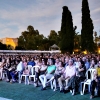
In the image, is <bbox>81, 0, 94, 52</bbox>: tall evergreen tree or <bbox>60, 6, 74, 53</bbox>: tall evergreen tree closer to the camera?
<bbox>81, 0, 94, 52</bbox>: tall evergreen tree

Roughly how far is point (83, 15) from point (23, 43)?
3639 cm

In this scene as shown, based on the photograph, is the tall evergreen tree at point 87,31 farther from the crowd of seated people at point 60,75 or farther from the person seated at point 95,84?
the person seated at point 95,84

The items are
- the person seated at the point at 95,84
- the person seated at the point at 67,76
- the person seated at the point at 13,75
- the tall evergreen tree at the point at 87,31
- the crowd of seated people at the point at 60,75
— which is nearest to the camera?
the person seated at the point at 95,84

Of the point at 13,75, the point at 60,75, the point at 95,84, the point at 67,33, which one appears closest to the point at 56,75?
the point at 60,75

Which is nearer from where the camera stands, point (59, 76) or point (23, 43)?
point (59, 76)

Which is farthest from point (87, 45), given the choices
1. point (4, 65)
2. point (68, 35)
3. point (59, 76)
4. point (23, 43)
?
point (23, 43)

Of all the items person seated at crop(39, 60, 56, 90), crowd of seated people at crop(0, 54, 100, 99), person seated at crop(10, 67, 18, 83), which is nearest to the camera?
crowd of seated people at crop(0, 54, 100, 99)

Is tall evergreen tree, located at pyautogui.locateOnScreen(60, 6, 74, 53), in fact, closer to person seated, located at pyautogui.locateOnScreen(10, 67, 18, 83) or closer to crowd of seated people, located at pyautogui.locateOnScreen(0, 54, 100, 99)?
crowd of seated people, located at pyautogui.locateOnScreen(0, 54, 100, 99)

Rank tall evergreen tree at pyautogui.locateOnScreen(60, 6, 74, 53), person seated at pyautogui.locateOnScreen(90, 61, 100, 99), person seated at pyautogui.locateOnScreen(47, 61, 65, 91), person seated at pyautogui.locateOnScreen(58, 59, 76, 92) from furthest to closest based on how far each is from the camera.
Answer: tall evergreen tree at pyautogui.locateOnScreen(60, 6, 74, 53) < person seated at pyautogui.locateOnScreen(47, 61, 65, 91) < person seated at pyautogui.locateOnScreen(58, 59, 76, 92) < person seated at pyautogui.locateOnScreen(90, 61, 100, 99)

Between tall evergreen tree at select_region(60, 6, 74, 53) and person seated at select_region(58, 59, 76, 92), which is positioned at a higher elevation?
tall evergreen tree at select_region(60, 6, 74, 53)

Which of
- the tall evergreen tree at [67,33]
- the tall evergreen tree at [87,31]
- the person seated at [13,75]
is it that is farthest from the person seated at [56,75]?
the tall evergreen tree at [67,33]

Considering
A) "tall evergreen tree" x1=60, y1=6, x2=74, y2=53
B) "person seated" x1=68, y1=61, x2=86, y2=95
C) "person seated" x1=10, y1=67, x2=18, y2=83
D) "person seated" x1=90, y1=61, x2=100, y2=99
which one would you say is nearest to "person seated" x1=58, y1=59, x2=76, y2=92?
"person seated" x1=68, y1=61, x2=86, y2=95

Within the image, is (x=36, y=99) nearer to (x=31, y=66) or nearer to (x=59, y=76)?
(x=59, y=76)

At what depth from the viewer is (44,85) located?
26.9 ft
